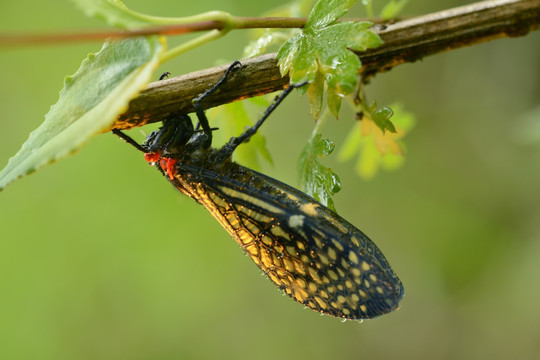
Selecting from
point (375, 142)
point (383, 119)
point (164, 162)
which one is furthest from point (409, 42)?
point (164, 162)

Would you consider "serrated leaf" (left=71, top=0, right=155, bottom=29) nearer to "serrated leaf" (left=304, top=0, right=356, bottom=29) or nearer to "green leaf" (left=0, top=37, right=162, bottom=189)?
"green leaf" (left=0, top=37, right=162, bottom=189)

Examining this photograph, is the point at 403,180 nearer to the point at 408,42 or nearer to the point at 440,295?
the point at 440,295

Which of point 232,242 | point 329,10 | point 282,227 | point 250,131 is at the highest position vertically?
point 232,242

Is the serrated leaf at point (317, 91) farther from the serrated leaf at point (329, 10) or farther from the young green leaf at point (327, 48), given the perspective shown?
the serrated leaf at point (329, 10)

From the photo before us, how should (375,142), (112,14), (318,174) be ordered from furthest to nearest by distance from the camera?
(375,142) → (318,174) → (112,14)

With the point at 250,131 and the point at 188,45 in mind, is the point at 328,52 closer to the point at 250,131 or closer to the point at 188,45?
the point at 188,45
